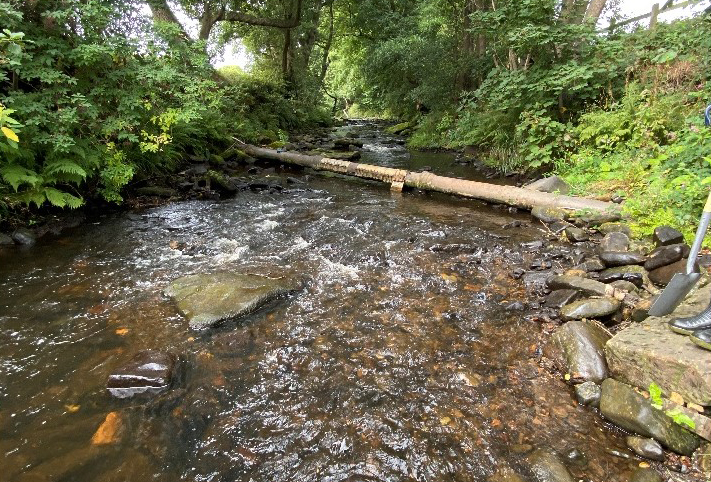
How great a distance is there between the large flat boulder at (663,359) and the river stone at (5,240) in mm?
8026

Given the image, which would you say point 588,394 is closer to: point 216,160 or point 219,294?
point 219,294

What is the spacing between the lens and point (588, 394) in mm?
3111

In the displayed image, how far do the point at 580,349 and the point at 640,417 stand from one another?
2.45 ft

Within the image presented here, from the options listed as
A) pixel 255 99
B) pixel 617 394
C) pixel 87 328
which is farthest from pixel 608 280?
pixel 255 99

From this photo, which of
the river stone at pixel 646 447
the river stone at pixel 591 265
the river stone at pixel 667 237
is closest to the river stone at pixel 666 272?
the river stone at pixel 667 237

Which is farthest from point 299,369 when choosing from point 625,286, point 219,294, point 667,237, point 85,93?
point 85,93

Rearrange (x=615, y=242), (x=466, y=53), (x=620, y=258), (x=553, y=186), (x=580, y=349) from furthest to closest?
(x=466, y=53)
(x=553, y=186)
(x=615, y=242)
(x=620, y=258)
(x=580, y=349)

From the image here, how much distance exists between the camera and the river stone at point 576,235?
6.06m

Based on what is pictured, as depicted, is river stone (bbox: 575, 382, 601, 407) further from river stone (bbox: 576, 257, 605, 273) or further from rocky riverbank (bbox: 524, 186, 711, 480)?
river stone (bbox: 576, 257, 605, 273)

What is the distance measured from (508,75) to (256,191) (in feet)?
25.0

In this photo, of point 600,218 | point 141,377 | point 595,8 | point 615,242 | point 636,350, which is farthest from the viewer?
point 595,8

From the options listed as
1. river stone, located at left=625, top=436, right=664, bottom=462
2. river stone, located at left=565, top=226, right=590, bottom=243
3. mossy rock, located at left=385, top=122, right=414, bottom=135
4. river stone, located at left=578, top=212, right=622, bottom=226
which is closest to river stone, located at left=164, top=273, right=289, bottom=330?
river stone, located at left=625, top=436, right=664, bottom=462

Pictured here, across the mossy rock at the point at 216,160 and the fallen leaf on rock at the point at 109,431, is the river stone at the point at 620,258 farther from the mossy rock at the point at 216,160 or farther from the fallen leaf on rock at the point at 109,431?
the mossy rock at the point at 216,160

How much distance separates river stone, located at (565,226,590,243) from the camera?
19.9ft
